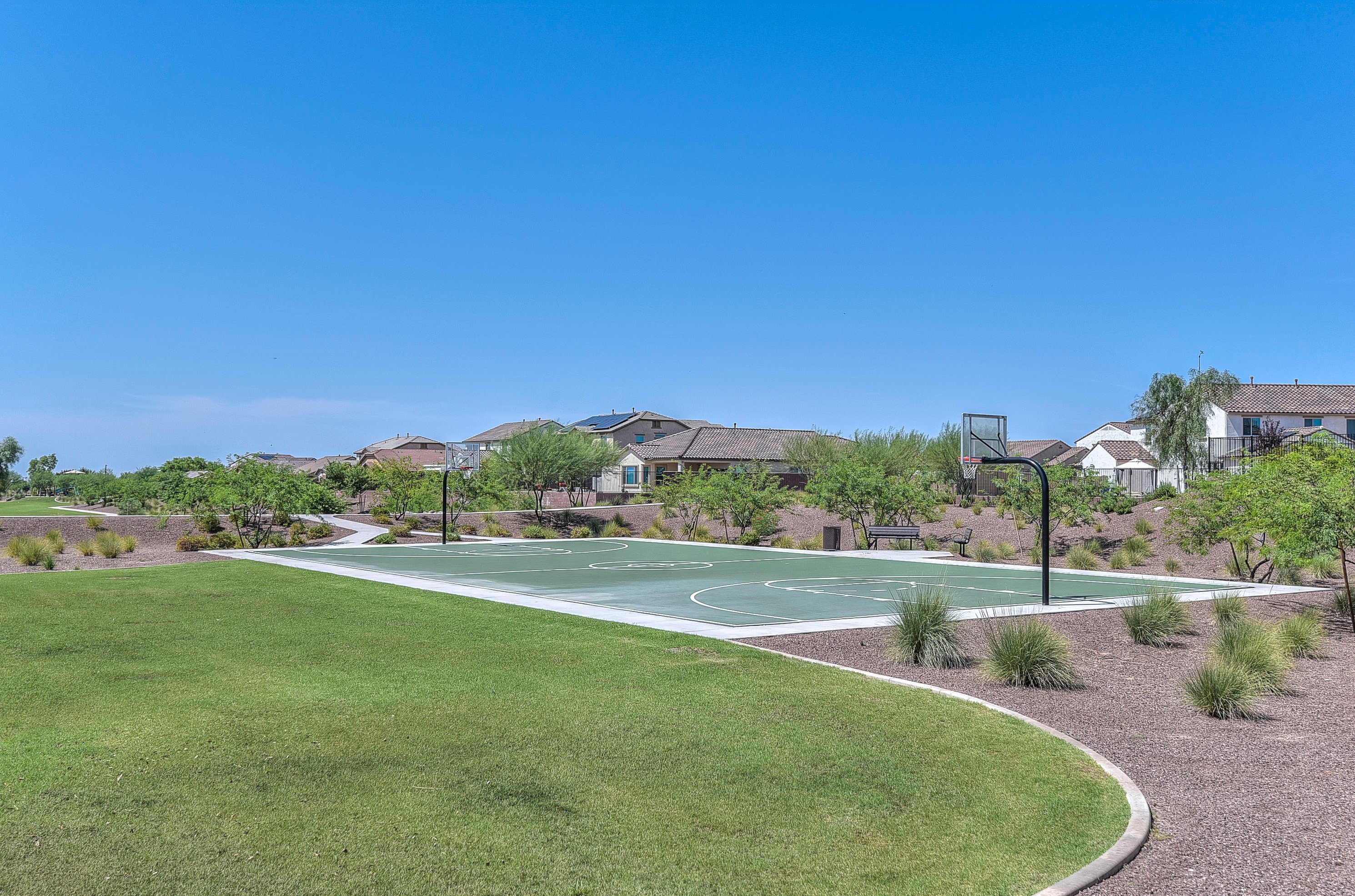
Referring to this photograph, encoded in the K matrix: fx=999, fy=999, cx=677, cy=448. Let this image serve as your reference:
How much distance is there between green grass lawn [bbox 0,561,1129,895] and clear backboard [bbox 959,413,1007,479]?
8.36m

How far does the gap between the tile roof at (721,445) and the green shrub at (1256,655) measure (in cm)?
6748

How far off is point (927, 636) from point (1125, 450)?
237ft

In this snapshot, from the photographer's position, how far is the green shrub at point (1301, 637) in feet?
42.3

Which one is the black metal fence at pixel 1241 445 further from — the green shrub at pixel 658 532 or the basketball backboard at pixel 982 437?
the basketball backboard at pixel 982 437

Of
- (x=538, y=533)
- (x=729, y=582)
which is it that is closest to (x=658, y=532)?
(x=538, y=533)

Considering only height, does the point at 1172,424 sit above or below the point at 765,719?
above

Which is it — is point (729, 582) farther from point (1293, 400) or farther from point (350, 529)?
point (1293, 400)

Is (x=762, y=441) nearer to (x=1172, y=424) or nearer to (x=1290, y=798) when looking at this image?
(x=1172, y=424)

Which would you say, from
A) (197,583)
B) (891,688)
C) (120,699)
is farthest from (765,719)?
(197,583)

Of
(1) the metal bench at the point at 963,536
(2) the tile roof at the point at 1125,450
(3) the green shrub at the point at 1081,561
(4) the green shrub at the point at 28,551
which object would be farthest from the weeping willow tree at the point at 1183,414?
(4) the green shrub at the point at 28,551

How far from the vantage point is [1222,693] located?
9.43 meters

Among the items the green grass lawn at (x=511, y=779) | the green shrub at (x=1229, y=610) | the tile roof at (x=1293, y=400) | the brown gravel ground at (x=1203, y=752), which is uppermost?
the tile roof at (x=1293, y=400)

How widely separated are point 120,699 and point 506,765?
157 inches

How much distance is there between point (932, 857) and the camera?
5.58 meters
